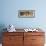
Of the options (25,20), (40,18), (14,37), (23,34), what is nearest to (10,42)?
(14,37)

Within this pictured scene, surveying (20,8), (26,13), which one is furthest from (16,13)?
(26,13)

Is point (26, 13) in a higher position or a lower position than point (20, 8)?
lower

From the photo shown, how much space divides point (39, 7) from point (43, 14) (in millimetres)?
264

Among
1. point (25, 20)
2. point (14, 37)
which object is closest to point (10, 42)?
point (14, 37)

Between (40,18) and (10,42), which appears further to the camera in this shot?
(40,18)

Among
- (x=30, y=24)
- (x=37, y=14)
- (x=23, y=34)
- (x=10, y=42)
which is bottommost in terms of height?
(x=10, y=42)

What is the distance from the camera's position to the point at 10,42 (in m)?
3.70

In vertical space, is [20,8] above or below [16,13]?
above

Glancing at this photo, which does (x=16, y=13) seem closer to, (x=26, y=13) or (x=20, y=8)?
(x=20, y=8)

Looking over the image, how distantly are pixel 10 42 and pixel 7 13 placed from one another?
3.31 feet

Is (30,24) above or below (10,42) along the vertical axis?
above

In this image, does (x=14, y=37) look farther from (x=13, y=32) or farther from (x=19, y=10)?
(x=19, y=10)

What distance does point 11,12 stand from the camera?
4184 millimetres

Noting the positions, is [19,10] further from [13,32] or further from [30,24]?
[13,32]
